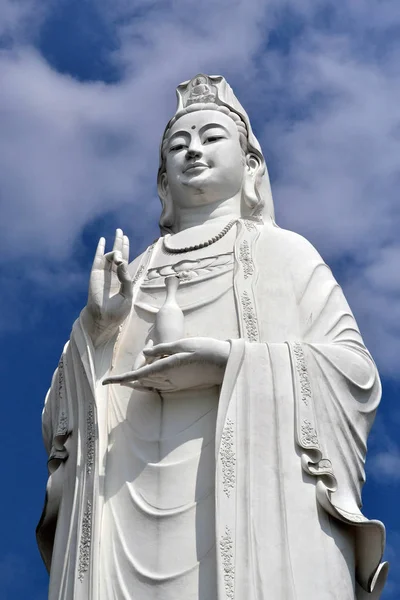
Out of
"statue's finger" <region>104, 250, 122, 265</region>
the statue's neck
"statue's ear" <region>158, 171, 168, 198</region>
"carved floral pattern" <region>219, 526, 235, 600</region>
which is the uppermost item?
"statue's ear" <region>158, 171, 168, 198</region>

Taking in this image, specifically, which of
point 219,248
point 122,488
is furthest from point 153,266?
point 122,488

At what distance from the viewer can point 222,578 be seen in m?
9.41

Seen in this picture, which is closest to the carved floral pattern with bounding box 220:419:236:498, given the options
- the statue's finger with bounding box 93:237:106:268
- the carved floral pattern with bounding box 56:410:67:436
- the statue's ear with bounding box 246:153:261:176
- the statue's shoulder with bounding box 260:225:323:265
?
the carved floral pattern with bounding box 56:410:67:436

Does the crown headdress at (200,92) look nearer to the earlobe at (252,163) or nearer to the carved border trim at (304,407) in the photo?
Answer: the earlobe at (252,163)

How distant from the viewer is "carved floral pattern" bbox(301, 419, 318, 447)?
396 inches

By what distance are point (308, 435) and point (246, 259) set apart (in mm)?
1801

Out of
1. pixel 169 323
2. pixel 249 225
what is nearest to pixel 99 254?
pixel 169 323

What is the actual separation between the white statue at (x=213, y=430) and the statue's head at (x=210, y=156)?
1.29ft

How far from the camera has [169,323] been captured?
34.9 feet

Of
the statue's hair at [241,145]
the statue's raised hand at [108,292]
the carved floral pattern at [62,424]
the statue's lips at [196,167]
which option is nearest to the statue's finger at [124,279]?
the statue's raised hand at [108,292]

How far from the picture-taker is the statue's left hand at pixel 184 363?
10.2m

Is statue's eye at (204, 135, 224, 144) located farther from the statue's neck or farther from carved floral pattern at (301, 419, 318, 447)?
carved floral pattern at (301, 419, 318, 447)

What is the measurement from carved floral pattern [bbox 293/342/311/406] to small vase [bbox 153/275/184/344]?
887 millimetres

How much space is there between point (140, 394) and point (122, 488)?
30.8 inches
